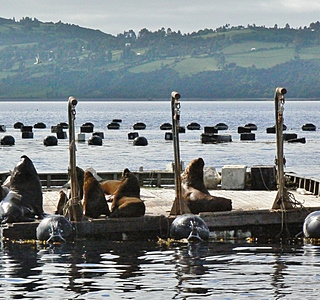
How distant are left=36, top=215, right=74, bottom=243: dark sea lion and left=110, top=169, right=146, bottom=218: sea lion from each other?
122 centimetres

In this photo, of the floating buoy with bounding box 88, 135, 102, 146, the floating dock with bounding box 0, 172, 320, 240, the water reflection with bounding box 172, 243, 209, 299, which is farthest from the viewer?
the floating buoy with bounding box 88, 135, 102, 146

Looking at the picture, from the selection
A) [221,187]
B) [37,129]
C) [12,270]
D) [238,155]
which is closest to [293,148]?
[238,155]

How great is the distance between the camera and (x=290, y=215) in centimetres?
2341

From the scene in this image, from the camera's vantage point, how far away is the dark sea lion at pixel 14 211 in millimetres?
23594

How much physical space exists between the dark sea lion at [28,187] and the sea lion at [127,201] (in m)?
1.91

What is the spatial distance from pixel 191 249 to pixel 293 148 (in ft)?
191

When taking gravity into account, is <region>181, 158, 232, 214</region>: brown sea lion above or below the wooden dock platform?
above

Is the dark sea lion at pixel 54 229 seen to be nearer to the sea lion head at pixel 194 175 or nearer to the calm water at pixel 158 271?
the calm water at pixel 158 271

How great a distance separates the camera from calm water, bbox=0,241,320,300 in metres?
16.8

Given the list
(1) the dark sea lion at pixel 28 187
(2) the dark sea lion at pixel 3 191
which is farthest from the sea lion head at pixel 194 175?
(2) the dark sea lion at pixel 3 191

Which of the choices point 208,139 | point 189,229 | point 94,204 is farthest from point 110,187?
point 208,139

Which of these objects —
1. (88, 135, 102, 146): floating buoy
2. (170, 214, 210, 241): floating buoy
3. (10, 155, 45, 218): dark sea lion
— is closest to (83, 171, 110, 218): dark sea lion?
(10, 155, 45, 218): dark sea lion

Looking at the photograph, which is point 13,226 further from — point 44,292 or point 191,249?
point 44,292

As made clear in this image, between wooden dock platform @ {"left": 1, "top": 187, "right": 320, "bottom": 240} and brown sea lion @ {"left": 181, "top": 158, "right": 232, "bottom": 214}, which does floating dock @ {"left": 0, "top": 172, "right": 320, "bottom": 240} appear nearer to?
wooden dock platform @ {"left": 1, "top": 187, "right": 320, "bottom": 240}
